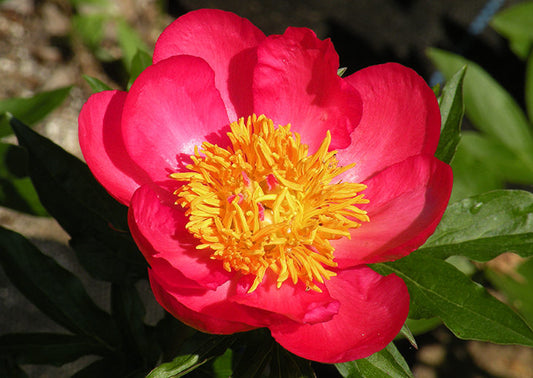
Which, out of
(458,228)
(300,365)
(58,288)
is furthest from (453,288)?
(58,288)

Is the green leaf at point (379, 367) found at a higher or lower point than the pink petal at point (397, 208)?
lower

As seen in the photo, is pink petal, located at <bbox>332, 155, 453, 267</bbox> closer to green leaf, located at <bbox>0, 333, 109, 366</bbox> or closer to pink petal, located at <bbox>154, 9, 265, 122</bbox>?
pink petal, located at <bbox>154, 9, 265, 122</bbox>

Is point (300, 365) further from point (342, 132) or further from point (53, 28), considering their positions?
point (53, 28)

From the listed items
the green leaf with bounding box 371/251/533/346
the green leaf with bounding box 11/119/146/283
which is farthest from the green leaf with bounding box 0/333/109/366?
the green leaf with bounding box 371/251/533/346

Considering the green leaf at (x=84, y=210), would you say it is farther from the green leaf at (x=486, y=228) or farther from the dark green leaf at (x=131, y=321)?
the green leaf at (x=486, y=228)

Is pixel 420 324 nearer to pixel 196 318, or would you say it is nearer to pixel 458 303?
pixel 458 303

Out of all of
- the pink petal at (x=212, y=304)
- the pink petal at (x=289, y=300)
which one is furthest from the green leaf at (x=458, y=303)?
the pink petal at (x=212, y=304)

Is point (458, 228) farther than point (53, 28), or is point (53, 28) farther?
point (53, 28)

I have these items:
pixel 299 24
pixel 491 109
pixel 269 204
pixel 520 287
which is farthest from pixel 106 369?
pixel 299 24
